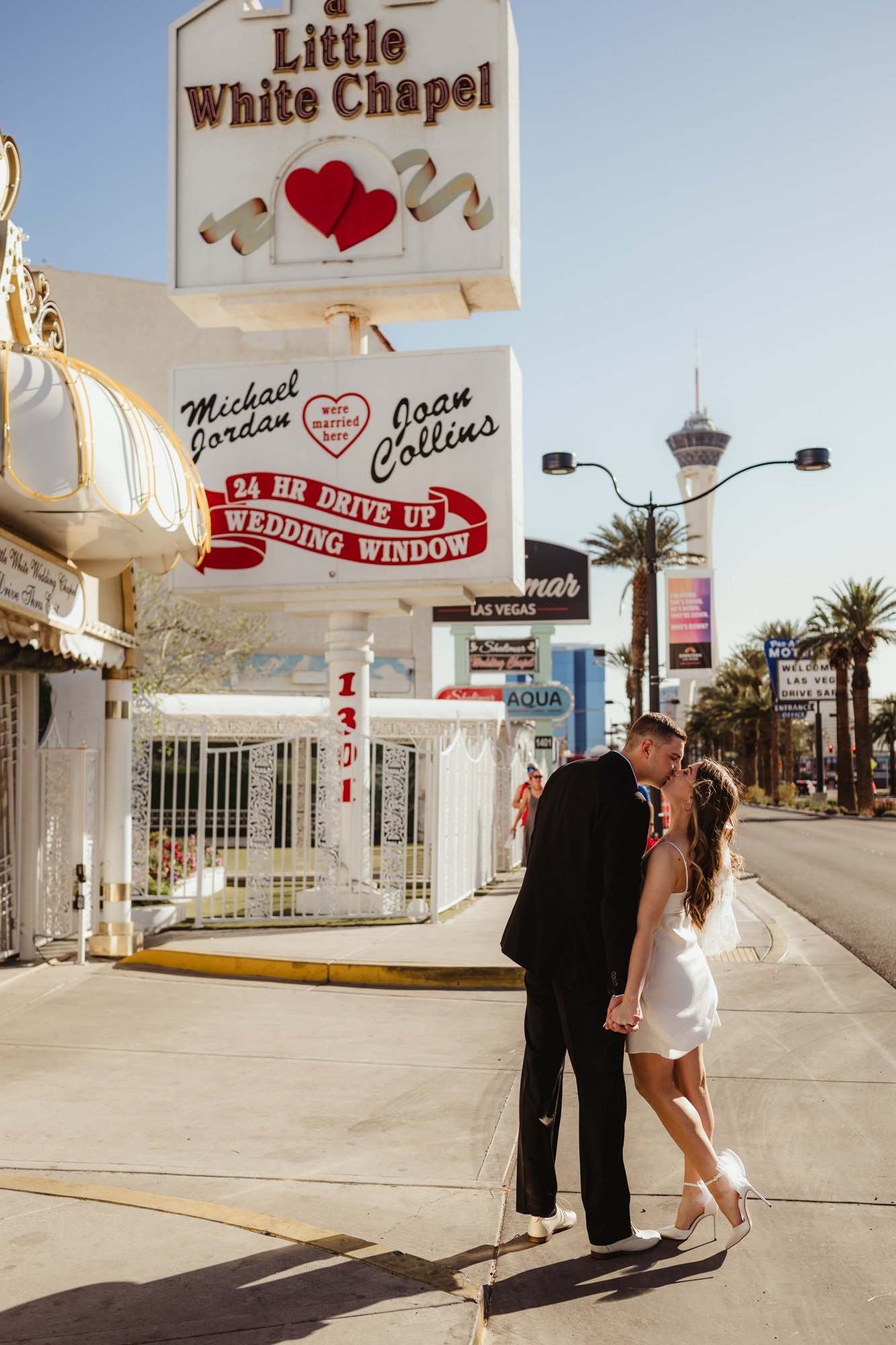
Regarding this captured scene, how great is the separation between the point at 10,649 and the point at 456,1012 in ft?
14.4

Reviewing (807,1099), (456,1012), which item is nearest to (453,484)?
(456,1012)

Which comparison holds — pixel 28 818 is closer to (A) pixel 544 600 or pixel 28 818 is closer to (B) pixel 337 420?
(B) pixel 337 420

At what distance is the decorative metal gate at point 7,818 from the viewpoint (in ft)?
34.9

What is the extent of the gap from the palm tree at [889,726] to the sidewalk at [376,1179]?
87409 mm

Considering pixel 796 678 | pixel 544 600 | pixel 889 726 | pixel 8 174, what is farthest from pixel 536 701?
pixel 889 726

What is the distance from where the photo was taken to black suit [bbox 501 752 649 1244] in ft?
14.2

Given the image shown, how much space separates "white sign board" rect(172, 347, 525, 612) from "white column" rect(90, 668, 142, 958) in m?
2.94

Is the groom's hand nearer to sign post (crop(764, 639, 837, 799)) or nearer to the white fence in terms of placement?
the white fence

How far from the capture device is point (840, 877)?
20609 mm

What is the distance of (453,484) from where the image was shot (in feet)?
46.5

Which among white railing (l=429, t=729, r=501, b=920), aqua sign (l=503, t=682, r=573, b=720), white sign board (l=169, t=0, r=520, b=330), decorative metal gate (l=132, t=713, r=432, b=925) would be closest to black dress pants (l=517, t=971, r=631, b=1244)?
decorative metal gate (l=132, t=713, r=432, b=925)

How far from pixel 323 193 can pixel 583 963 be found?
12.5m

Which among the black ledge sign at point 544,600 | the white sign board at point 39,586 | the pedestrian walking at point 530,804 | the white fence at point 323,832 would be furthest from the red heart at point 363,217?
the black ledge sign at point 544,600

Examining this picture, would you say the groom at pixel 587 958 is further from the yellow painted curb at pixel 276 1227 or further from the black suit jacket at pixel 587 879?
the yellow painted curb at pixel 276 1227
